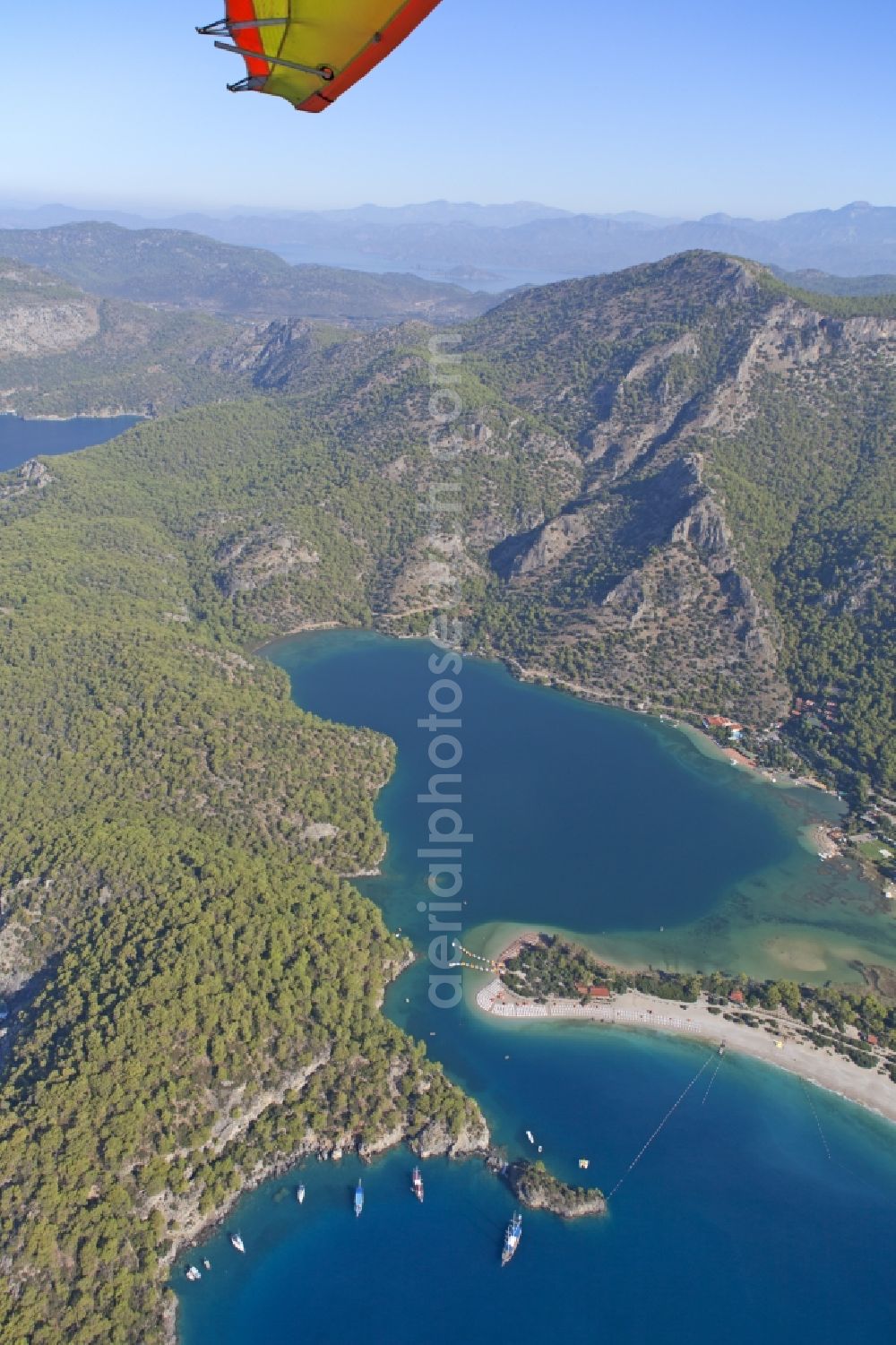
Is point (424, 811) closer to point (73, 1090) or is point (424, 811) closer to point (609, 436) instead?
point (73, 1090)

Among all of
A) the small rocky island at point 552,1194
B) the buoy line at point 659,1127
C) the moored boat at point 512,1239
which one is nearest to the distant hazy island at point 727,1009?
the buoy line at point 659,1127

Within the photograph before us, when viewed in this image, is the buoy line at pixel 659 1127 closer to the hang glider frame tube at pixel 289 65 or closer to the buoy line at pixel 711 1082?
the buoy line at pixel 711 1082

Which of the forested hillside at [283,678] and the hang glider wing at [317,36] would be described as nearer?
the hang glider wing at [317,36]

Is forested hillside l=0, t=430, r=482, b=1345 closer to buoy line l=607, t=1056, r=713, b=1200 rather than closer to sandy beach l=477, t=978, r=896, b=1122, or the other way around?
buoy line l=607, t=1056, r=713, b=1200

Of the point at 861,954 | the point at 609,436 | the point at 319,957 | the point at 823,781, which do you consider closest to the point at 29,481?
the point at 609,436

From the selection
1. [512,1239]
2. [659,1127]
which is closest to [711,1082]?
[659,1127]

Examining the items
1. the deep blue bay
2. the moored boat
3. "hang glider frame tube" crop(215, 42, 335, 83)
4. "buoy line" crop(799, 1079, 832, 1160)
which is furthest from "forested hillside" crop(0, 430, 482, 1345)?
"hang glider frame tube" crop(215, 42, 335, 83)
